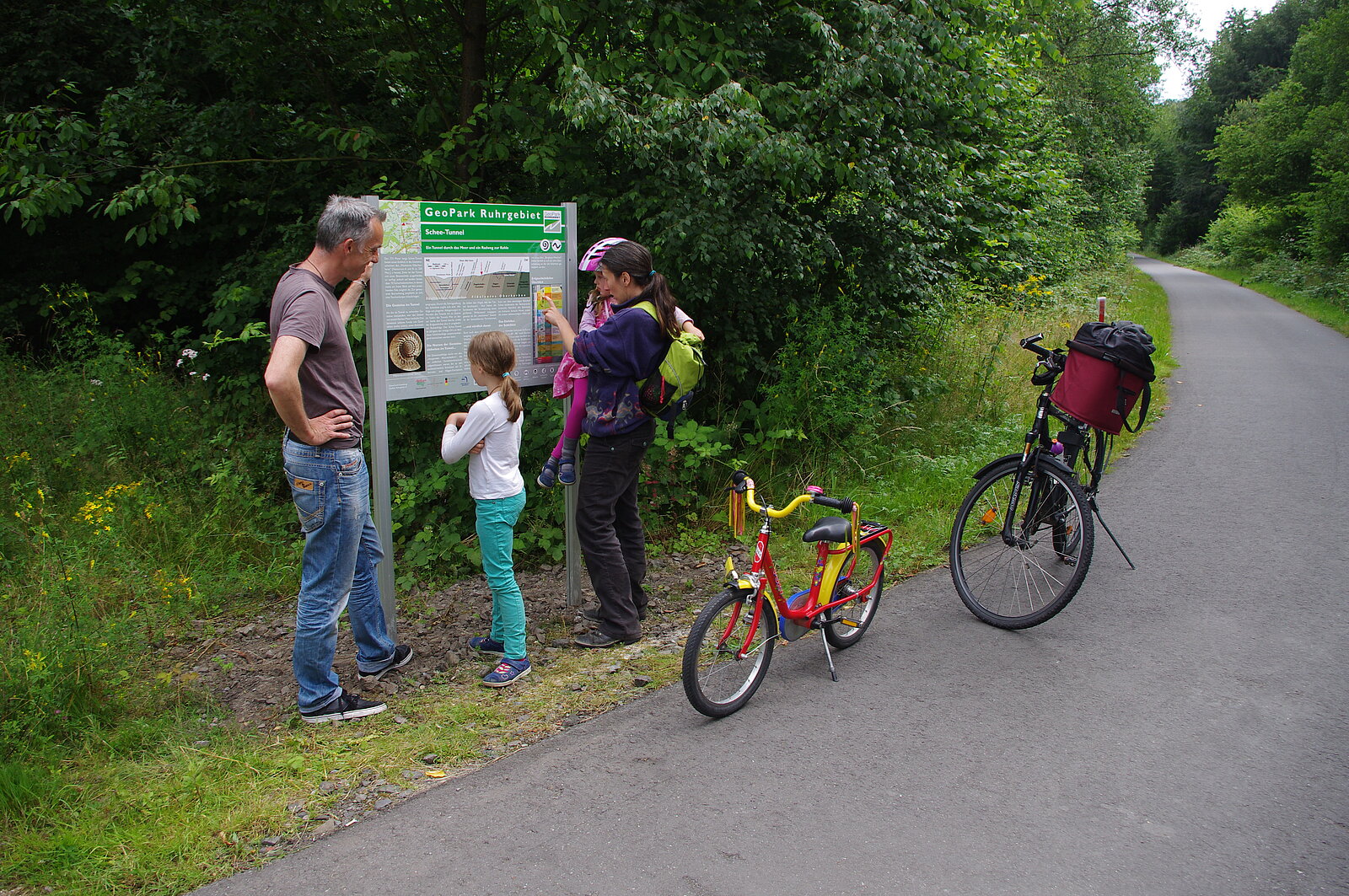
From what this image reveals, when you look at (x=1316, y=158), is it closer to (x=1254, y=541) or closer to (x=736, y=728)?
(x=1254, y=541)

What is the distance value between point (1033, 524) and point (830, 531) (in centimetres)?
160

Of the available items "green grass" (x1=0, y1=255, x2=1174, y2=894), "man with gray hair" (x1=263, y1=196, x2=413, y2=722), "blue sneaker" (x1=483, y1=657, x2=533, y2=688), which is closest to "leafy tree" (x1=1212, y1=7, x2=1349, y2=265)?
"green grass" (x1=0, y1=255, x2=1174, y2=894)

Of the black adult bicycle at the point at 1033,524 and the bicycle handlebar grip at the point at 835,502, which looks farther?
the black adult bicycle at the point at 1033,524

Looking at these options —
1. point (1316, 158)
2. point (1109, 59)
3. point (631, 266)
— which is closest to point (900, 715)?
point (631, 266)

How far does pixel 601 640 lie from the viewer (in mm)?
4762

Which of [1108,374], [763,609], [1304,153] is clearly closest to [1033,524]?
[1108,374]

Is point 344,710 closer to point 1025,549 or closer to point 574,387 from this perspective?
point 574,387

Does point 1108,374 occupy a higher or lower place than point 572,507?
higher

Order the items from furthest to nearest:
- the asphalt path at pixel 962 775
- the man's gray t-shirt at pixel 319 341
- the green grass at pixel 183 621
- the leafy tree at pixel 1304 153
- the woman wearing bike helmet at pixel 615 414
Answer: the leafy tree at pixel 1304 153, the woman wearing bike helmet at pixel 615 414, the man's gray t-shirt at pixel 319 341, the green grass at pixel 183 621, the asphalt path at pixel 962 775

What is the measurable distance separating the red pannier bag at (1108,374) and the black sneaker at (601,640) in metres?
2.66

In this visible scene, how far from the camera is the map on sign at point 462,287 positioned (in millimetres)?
4445

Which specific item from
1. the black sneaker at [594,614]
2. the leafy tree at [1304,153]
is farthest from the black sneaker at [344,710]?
the leafy tree at [1304,153]

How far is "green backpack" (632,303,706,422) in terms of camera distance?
445 cm

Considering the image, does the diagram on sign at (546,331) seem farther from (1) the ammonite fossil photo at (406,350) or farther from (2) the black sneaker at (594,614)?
(2) the black sneaker at (594,614)
